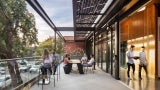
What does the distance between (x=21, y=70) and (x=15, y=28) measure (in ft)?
24.9

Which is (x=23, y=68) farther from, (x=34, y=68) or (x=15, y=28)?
(x=15, y=28)

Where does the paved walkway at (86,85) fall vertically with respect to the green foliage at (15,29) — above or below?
below

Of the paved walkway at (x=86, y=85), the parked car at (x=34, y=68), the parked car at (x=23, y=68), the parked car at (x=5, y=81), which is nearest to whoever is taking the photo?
the parked car at (x=5, y=81)

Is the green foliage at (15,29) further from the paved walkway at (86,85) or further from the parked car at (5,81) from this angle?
the parked car at (5,81)

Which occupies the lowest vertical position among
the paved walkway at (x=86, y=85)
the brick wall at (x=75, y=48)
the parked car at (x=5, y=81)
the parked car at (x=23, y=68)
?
the paved walkway at (x=86, y=85)

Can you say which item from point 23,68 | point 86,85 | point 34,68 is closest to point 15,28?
point 34,68

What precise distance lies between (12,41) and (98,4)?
4.86 m

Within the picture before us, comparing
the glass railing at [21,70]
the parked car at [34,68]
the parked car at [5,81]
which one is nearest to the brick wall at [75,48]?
the glass railing at [21,70]

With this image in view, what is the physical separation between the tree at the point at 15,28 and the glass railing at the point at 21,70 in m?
2.05

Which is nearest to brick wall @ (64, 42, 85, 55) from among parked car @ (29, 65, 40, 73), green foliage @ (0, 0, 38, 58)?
green foliage @ (0, 0, 38, 58)

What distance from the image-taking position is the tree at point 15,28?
50.4ft

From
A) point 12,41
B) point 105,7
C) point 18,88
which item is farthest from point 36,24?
point 18,88

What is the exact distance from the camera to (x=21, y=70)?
33.1 feet

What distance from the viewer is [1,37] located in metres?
15.6
